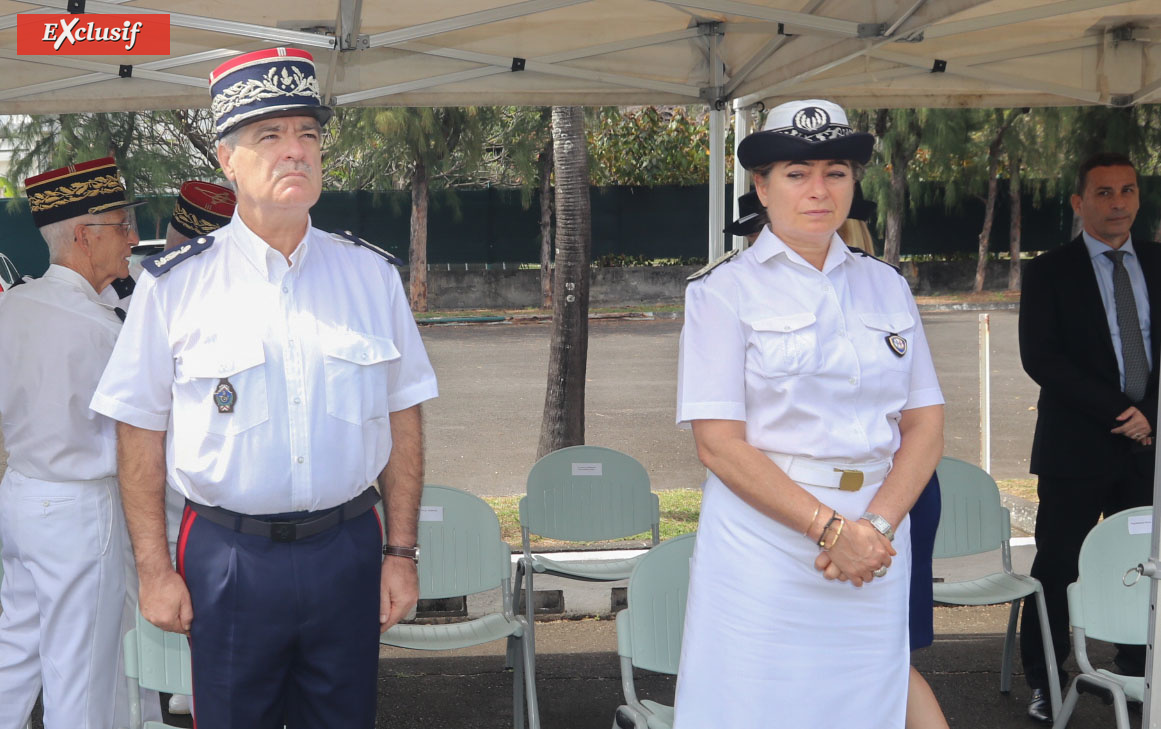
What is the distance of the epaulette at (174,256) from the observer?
7.50 ft

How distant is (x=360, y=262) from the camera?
98.4 inches

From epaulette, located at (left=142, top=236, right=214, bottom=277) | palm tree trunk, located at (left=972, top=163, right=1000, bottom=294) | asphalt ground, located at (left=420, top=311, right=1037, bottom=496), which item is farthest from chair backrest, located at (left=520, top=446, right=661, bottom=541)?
palm tree trunk, located at (left=972, top=163, right=1000, bottom=294)

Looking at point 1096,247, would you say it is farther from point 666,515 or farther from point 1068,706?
point 666,515

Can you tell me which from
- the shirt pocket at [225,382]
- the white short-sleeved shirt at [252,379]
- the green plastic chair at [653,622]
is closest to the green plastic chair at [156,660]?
the white short-sleeved shirt at [252,379]

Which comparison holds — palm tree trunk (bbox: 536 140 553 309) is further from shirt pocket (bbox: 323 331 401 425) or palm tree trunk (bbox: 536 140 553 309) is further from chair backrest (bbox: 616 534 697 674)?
shirt pocket (bbox: 323 331 401 425)

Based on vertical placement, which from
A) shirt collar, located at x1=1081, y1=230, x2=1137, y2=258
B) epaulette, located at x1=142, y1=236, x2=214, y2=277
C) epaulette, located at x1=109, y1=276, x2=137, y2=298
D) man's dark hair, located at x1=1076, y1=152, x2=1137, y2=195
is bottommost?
epaulette, located at x1=109, y1=276, x2=137, y2=298

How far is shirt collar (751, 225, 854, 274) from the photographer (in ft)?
8.54

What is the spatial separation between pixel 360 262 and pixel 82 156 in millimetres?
13039

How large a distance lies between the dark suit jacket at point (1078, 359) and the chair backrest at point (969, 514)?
1.04 feet

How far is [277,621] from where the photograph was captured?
89.5 inches

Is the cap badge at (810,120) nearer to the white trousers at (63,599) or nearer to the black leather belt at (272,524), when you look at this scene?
the black leather belt at (272,524)

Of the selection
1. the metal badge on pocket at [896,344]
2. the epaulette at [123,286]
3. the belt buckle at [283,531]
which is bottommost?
the belt buckle at [283,531]

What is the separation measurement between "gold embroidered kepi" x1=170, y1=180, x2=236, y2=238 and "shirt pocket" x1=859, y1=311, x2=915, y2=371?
256 cm

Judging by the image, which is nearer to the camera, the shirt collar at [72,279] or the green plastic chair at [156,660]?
the green plastic chair at [156,660]
